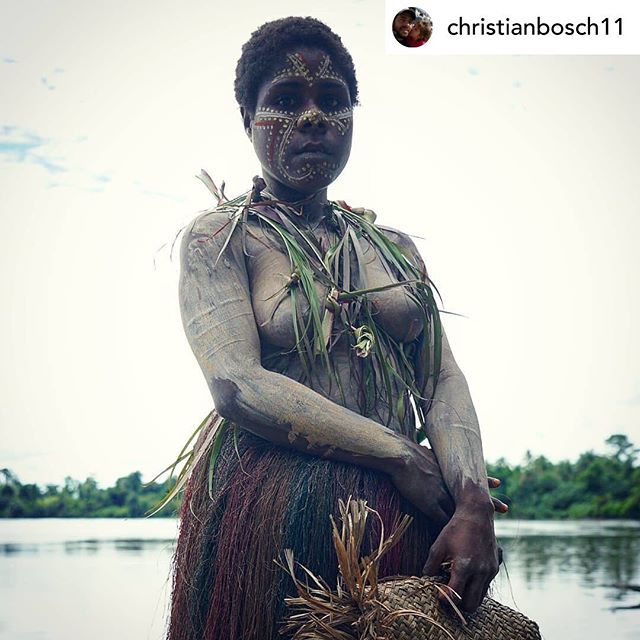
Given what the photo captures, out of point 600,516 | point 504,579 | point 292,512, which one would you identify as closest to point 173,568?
point 292,512

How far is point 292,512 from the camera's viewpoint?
2.49 meters

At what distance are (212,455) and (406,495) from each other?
0.48 meters

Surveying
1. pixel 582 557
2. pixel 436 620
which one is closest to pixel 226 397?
pixel 436 620

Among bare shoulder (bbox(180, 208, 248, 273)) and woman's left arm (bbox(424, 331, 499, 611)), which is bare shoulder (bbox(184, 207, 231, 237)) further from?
woman's left arm (bbox(424, 331, 499, 611))

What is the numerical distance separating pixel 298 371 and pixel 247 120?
27.9 inches

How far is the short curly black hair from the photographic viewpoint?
279cm

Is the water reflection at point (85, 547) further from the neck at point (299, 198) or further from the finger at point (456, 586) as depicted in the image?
the finger at point (456, 586)

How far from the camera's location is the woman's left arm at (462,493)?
2.42 meters

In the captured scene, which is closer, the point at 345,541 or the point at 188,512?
the point at 345,541

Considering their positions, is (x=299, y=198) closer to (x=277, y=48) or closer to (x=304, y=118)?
(x=304, y=118)

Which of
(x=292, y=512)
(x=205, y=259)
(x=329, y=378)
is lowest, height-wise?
(x=292, y=512)

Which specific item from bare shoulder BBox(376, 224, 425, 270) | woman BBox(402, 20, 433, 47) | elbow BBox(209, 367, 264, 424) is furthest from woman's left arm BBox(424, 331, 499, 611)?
woman BBox(402, 20, 433, 47)

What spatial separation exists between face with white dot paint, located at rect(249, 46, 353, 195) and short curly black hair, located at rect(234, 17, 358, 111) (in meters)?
0.02

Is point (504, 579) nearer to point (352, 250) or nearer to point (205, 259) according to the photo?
point (352, 250)
